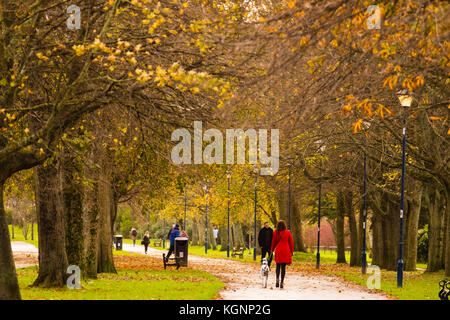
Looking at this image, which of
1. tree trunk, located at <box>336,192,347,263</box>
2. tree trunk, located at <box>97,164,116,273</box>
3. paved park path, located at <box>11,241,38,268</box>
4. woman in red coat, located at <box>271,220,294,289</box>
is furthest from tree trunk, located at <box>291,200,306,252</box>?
woman in red coat, located at <box>271,220,294,289</box>

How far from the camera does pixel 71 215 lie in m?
17.9

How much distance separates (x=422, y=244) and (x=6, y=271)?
122 feet

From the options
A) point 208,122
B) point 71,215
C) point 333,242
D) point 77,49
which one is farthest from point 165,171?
point 333,242

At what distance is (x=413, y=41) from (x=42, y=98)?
8023 millimetres

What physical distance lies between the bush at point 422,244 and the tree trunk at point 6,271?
36544mm

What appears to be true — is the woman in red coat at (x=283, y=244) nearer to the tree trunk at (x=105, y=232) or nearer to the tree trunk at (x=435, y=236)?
the tree trunk at (x=105, y=232)

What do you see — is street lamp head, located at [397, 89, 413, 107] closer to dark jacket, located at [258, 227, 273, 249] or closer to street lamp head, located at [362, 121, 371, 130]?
street lamp head, located at [362, 121, 371, 130]

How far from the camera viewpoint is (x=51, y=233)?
16094 millimetres

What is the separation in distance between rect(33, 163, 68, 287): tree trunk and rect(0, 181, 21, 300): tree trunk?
10.6ft

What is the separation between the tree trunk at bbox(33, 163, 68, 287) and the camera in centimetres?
1603

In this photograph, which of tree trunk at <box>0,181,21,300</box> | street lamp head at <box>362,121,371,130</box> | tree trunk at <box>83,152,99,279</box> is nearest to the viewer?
tree trunk at <box>0,181,21,300</box>

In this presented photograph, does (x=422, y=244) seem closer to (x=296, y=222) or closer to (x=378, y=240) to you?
(x=296, y=222)

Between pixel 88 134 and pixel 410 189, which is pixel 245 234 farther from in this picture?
pixel 88 134

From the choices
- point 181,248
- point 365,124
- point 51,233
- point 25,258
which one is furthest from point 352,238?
point 51,233
